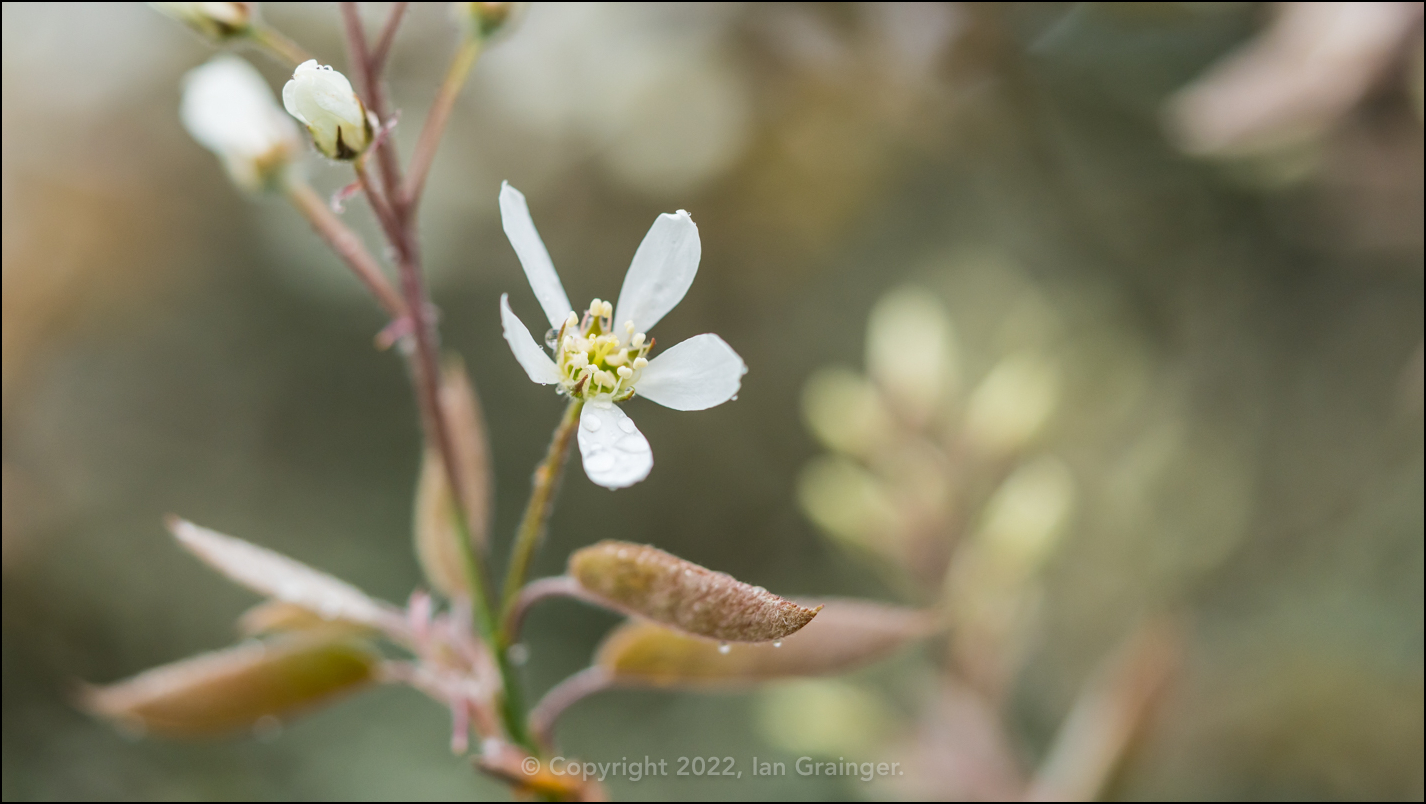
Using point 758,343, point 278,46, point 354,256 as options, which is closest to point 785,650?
point 354,256

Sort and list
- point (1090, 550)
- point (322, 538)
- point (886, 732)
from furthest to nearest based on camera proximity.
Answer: point (322, 538)
point (1090, 550)
point (886, 732)

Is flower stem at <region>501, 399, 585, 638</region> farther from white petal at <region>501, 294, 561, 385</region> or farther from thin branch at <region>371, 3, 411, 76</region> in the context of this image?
thin branch at <region>371, 3, 411, 76</region>

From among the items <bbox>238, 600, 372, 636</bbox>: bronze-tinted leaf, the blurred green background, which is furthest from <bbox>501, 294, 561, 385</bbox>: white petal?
the blurred green background

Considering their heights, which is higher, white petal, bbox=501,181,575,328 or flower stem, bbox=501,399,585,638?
white petal, bbox=501,181,575,328

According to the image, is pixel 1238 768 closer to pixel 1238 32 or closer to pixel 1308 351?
pixel 1308 351

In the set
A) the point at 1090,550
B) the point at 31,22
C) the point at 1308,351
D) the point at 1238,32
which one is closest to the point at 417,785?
the point at 1090,550
